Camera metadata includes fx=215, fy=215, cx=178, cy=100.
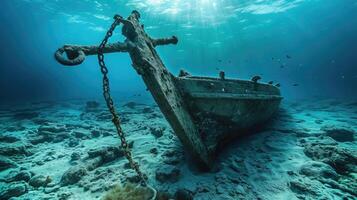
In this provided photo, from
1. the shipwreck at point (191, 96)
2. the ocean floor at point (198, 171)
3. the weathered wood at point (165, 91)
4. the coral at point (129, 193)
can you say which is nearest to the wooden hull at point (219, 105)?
the shipwreck at point (191, 96)

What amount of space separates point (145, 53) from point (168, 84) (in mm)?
812

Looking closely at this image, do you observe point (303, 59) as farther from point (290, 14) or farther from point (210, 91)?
point (210, 91)

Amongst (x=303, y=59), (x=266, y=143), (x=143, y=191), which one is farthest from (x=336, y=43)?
(x=143, y=191)

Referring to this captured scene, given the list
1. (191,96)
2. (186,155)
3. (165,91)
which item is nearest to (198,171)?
(186,155)

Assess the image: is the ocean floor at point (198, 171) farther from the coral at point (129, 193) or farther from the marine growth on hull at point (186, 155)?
the coral at point (129, 193)

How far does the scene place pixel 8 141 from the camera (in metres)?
8.63

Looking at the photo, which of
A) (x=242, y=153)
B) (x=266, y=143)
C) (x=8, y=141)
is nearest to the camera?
(x=242, y=153)

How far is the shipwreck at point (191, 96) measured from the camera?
3846 millimetres

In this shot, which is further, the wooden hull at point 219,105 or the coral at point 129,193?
the wooden hull at point 219,105

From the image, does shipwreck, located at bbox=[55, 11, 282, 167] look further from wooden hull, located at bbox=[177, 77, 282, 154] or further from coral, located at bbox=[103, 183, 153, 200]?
coral, located at bbox=[103, 183, 153, 200]

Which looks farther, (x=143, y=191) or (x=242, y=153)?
(x=242, y=153)

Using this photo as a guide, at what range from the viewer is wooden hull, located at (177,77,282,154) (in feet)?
16.8

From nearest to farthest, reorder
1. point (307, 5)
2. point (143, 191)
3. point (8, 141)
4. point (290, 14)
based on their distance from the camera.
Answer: point (143, 191) < point (8, 141) < point (307, 5) < point (290, 14)

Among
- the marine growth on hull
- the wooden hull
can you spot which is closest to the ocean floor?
the marine growth on hull
